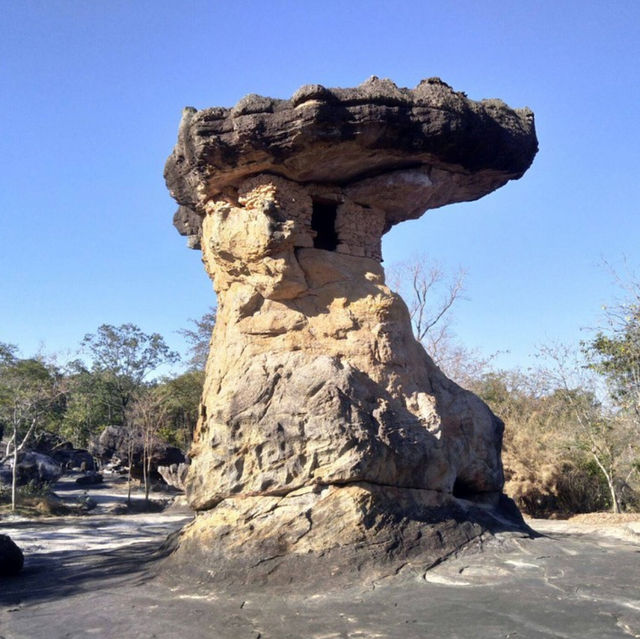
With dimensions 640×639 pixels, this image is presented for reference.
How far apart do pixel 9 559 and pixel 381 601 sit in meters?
4.68

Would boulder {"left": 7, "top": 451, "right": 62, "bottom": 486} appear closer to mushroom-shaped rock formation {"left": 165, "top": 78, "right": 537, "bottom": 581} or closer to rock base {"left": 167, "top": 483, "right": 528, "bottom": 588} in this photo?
mushroom-shaped rock formation {"left": 165, "top": 78, "right": 537, "bottom": 581}

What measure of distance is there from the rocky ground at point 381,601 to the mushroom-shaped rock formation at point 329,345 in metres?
0.43

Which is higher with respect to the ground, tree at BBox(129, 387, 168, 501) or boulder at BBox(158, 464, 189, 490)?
tree at BBox(129, 387, 168, 501)

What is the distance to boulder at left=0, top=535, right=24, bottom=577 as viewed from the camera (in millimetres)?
7086

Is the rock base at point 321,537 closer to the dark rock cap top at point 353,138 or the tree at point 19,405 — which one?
the dark rock cap top at point 353,138

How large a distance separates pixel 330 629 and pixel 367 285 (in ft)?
14.1

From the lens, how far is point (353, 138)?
23.7ft

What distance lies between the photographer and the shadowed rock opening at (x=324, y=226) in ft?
27.6

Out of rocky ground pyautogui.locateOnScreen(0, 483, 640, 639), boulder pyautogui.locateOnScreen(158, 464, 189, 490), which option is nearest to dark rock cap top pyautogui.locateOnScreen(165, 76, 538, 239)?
rocky ground pyautogui.locateOnScreen(0, 483, 640, 639)

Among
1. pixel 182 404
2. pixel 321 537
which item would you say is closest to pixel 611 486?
pixel 321 537

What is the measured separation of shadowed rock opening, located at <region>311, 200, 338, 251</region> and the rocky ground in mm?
4323

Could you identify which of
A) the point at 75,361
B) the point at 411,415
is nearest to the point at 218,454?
the point at 411,415

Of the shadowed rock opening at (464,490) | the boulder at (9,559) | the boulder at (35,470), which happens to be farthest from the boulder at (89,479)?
the shadowed rock opening at (464,490)

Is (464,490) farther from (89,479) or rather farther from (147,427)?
(89,479)
